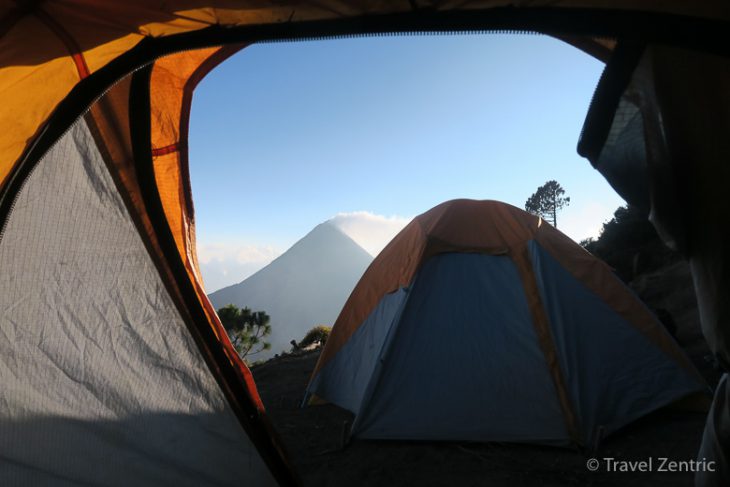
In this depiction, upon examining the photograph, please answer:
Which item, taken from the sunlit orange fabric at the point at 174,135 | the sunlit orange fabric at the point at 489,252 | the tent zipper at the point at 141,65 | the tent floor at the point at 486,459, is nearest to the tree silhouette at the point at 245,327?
the sunlit orange fabric at the point at 489,252

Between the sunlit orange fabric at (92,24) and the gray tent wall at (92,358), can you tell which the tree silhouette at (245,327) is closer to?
the gray tent wall at (92,358)

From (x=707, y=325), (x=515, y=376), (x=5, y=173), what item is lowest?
(x=515, y=376)

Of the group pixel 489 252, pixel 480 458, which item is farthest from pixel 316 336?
pixel 480 458

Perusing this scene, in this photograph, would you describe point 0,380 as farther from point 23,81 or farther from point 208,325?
point 23,81

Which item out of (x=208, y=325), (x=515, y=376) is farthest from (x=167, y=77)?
(x=515, y=376)

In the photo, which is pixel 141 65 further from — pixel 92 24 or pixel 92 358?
pixel 92 358

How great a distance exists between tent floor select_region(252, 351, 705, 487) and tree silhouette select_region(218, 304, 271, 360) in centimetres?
1728

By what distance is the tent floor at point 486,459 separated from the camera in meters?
3.68

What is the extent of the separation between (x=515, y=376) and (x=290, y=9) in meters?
4.18

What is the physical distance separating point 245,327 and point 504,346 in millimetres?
19222

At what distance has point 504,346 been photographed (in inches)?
178

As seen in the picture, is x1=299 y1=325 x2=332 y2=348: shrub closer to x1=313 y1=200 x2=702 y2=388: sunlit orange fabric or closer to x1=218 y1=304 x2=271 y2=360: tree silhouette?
x1=218 y1=304 x2=271 y2=360: tree silhouette

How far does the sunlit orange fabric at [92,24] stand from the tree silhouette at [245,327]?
2005 cm

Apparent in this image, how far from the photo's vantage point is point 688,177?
4.21 ft
